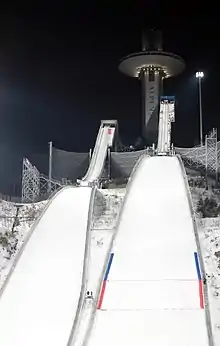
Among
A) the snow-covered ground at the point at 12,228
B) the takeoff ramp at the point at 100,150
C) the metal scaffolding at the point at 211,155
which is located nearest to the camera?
the snow-covered ground at the point at 12,228

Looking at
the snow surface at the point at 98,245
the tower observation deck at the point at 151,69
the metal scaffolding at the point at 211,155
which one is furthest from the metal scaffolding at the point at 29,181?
the tower observation deck at the point at 151,69

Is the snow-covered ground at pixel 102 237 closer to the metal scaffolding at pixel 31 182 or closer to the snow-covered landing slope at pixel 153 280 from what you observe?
the snow-covered landing slope at pixel 153 280

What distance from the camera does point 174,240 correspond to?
12.1 m

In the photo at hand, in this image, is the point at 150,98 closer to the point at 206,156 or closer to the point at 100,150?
the point at 100,150

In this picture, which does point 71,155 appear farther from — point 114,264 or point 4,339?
point 4,339

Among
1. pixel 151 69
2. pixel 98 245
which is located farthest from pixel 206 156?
pixel 151 69

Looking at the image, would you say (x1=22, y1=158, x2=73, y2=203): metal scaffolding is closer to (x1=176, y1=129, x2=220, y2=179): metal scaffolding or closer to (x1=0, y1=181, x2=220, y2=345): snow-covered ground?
(x1=0, y1=181, x2=220, y2=345): snow-covered ground

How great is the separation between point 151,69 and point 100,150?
14408 mm

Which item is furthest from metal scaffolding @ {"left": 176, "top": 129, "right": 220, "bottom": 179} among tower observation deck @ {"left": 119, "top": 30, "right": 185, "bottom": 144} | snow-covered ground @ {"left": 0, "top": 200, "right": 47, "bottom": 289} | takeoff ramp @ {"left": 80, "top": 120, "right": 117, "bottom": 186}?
tower observation deck @ {"left": 119, "top": 30, "right": 185, "bottom": 144}

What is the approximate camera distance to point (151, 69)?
43.0 meters

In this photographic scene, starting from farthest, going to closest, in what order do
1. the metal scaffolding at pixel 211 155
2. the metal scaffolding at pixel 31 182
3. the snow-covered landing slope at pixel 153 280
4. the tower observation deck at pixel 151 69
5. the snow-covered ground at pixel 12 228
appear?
1. the tower observation deck at pixel 151 69
2. the metal scaffolding at pixel 31 182
3. the metal scaffolding at pixel 211 155
4. the snow-covered ground at pixel 12 228
5. the snow-covered landing slope at pixel 153 280

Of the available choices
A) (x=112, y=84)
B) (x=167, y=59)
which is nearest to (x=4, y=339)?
(x=112, y=84)

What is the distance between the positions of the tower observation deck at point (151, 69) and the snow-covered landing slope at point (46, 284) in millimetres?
25387

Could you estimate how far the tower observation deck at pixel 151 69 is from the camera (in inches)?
1574
